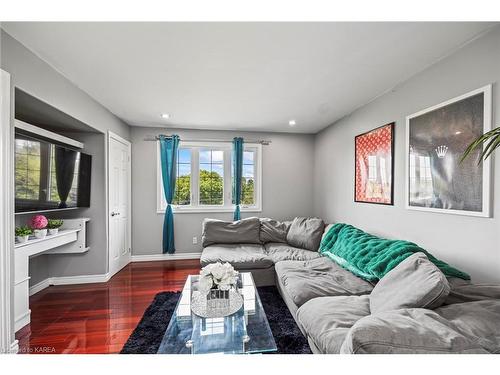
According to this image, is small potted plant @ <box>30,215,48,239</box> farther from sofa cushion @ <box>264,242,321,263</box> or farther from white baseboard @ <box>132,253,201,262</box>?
sofa cushion @ <box>264,242,321,263</box>

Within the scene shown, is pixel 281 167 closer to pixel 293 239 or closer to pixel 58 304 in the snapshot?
pixel 293 239

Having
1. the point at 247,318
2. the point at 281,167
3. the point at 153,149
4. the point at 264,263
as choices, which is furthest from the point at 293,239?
the point at 153,149

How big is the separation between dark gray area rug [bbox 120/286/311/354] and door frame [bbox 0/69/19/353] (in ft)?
2.68

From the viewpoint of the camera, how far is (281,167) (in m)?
4.57

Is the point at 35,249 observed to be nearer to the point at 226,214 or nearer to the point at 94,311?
the point at 94,311

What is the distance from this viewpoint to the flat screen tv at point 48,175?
6.92 ft

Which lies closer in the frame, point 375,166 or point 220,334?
point 220,334

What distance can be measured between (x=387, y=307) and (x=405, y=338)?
0.55 m

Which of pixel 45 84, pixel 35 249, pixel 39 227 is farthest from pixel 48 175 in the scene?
pixel 45 84

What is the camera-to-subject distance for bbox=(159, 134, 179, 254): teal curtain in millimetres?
4108

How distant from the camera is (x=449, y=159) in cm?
187

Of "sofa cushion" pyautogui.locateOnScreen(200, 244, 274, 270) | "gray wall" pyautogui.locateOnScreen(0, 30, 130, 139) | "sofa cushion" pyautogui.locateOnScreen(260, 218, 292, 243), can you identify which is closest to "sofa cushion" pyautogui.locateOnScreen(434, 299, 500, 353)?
"sofa cushion" pyautogui.locateOnScreen(200, 244, 274, 270)
